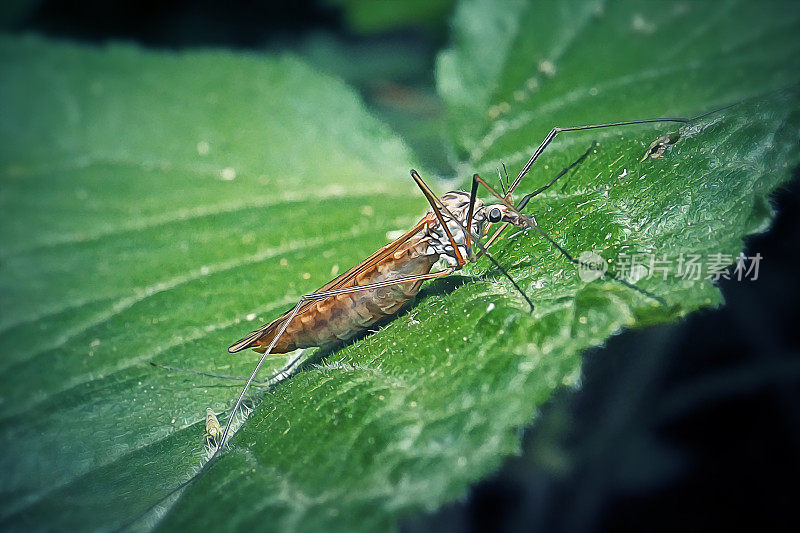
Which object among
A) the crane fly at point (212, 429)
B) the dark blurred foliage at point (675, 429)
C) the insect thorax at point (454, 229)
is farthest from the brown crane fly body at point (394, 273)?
the dark blurred foliage at point (675, 429)

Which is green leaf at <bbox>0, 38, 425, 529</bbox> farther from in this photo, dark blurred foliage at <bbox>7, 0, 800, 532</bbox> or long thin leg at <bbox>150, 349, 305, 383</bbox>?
dark blurred foliage at <bbox>7, 0, 800, 532</bbox>

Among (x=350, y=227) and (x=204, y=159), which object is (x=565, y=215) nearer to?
(x=350, y=227)

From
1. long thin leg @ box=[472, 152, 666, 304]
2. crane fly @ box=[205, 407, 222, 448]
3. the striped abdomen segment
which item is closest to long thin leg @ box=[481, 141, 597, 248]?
long thin leg @ box=[472, 152, 666, 304]

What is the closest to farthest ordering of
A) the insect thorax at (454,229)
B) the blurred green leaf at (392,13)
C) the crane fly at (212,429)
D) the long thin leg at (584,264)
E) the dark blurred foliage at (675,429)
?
the long thin leg at (584,264) → the crane fly at (212,429) → the insect thorax at (454,229) → the dark blurred foliage at (675,429) → the blurred green leaf at (392,13)

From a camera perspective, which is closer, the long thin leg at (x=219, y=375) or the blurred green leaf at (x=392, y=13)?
the long thin leg at (x=219, y=375)

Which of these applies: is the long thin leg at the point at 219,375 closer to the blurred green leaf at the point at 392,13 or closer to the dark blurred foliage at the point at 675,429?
the dark blurred foliage at the point at 675,429

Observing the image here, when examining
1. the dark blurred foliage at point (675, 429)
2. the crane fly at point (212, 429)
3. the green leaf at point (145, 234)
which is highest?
the green leaf at point (145, 234)

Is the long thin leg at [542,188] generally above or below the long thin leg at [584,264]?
above

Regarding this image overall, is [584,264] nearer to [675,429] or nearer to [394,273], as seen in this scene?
[394,273]
